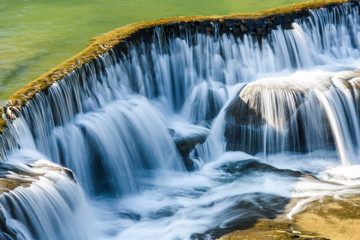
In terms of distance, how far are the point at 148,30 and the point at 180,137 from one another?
119 inches

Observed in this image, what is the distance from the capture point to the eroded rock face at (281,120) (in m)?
12.6

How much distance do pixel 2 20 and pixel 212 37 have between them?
21.1 feet

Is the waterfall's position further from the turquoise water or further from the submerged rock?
the submerged rock

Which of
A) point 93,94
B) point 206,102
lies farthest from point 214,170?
point 93,94

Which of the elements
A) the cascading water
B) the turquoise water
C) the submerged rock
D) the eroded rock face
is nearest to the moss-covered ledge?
the cascading water

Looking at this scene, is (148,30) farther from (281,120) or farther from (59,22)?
(281,120)

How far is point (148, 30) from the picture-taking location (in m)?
13.9

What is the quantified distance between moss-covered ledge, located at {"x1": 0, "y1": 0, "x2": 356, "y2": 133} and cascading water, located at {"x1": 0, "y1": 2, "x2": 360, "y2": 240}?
182 millimetres

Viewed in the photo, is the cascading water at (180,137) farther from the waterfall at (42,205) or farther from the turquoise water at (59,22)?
the turquoise water at (59,22)

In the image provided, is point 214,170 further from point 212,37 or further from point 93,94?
point 212,37

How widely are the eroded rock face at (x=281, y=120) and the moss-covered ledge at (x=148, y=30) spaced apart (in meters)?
2.82

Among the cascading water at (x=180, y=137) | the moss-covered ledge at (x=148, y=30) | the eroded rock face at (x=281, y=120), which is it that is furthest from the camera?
the eroded rock face at (x=281, y=120)

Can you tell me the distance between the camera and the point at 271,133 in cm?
1265

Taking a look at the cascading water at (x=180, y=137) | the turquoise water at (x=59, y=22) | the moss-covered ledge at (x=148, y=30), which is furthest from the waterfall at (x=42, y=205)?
the turquoise water at (x=59, y=22)
